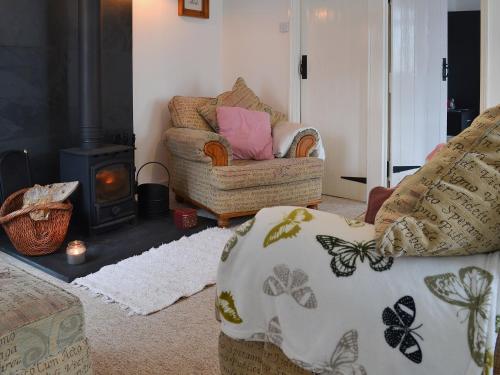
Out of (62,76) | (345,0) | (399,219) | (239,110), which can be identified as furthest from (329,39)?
(399,219)

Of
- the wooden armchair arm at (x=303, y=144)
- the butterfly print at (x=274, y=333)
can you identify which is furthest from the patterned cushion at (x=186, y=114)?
the butterfly print at (x=274, y=333)

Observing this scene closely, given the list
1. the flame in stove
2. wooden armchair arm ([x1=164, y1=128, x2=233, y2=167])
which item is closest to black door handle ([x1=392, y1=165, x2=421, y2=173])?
wooden armchair arm ([x1=164, y1=128, x2=233, y2=167])

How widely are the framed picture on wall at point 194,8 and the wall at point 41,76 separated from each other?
0.80 metres

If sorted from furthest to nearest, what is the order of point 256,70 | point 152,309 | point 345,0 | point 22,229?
point 256,70 < point 345,0 < point 22,229 < point 152,309

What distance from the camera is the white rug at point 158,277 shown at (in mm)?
2377

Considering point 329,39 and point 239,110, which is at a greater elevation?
point 329,39

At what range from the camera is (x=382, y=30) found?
408 centimetres

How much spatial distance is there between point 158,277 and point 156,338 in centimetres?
64

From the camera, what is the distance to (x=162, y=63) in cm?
443

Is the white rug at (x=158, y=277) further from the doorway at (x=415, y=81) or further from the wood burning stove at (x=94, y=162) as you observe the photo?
the doorway at (x=415, y=81)

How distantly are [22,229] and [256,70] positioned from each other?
278 cm

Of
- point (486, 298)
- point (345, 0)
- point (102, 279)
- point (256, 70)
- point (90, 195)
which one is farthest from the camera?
point (256, 70)

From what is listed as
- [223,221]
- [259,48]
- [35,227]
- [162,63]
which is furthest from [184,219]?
[259,48]

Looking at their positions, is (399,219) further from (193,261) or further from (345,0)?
(345,0)
